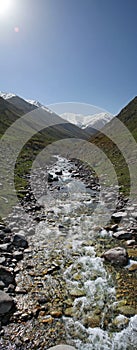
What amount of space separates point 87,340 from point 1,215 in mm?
10055

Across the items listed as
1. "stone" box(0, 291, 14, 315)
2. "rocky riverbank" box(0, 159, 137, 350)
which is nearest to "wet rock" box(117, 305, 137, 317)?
"rocky riverbank" box(0, 159, 137, 350)

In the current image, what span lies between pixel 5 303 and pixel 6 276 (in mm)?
1572

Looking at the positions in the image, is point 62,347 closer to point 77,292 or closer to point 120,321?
point 120,321

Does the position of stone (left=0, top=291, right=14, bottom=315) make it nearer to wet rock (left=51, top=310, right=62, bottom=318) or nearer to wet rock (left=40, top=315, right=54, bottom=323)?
wet rock (left=40, top=315, right=54, bottom=323)

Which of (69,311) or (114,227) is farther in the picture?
(114,227)

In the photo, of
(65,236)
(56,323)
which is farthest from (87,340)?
(65,236)

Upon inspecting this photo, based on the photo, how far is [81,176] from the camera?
108 feet

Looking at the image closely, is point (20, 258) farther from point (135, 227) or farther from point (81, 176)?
point (81, 176)

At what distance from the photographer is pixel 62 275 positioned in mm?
9891

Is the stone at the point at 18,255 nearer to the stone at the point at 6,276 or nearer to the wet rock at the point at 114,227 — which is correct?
the stone at the point at 6,276

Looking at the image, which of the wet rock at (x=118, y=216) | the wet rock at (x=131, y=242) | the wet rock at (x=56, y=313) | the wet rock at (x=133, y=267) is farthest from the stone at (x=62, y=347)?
the wet rock at (x=118, y=216)

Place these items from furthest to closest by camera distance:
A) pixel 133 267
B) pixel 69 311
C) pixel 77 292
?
1. pixel 133 267
2. pixel 77 292
3. pixel 69 311

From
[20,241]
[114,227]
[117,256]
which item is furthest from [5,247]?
[114,227]

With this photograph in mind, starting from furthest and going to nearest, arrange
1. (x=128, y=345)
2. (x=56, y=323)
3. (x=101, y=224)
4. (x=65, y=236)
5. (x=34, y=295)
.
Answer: (x=101, y=224) → (x=65, y=236) → (x=34, y=295) → (x=56, y=323) → (x=128, y=345)
